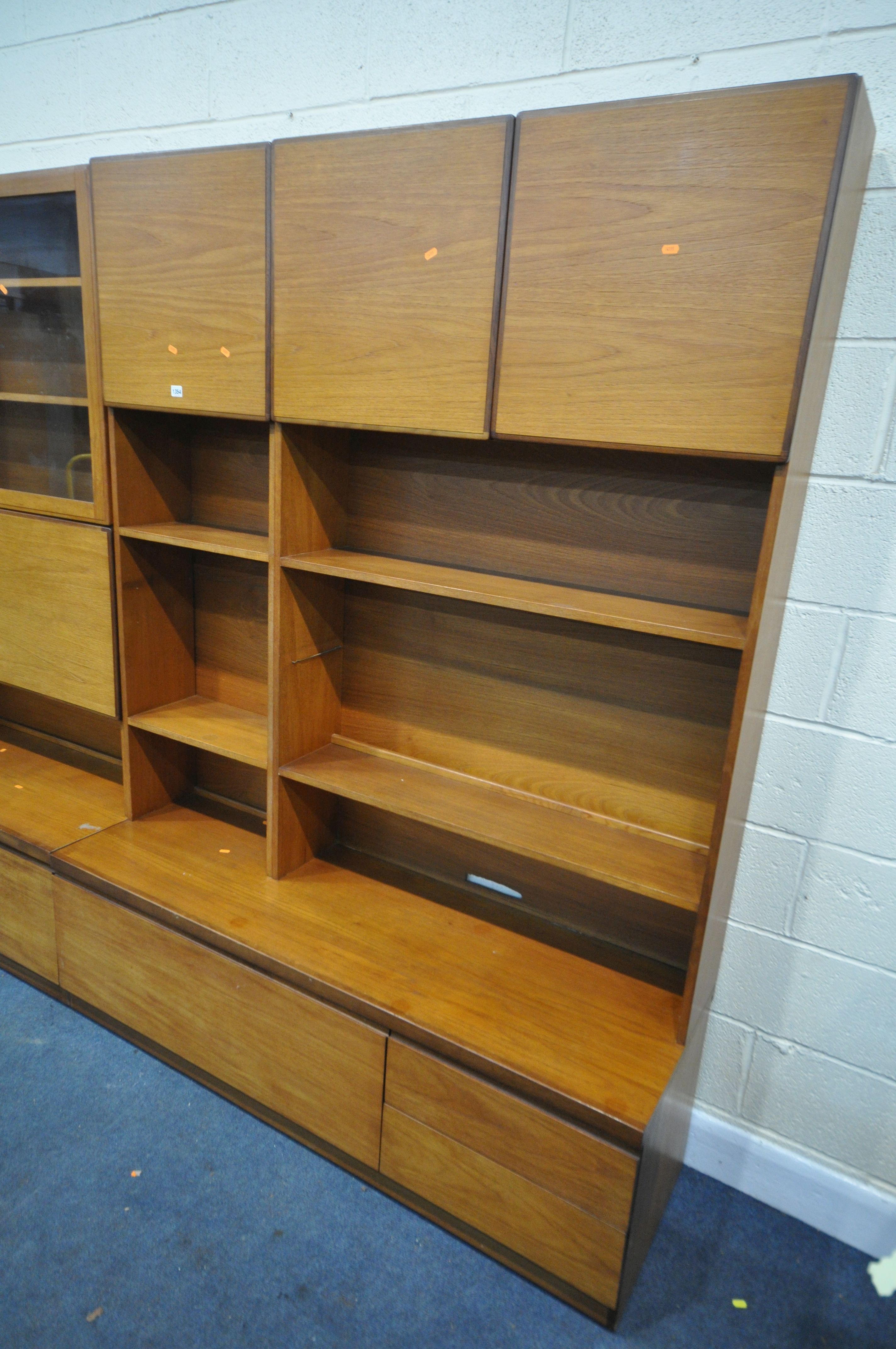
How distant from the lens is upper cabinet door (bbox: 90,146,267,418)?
5.00 ft

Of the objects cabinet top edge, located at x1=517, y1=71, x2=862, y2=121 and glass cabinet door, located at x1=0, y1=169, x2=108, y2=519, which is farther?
glass cabinet door, located at x1=0, y1=169, x2=108, y2=519

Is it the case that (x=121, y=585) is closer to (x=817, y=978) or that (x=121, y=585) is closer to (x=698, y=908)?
A: (x=698, y=908)

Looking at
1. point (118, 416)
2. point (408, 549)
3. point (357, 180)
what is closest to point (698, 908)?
point (408, 549)

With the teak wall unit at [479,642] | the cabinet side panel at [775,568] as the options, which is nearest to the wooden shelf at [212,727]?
the teak wall unit at [479,642]

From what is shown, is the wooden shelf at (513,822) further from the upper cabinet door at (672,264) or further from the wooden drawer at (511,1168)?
the upper cabinet door at (672,264)

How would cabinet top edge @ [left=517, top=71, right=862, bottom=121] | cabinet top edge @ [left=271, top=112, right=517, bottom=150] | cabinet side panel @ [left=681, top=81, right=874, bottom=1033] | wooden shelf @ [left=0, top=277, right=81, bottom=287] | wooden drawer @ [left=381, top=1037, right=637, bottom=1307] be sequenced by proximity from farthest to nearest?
wooden shelf @ [left=0, top=277, right=81, bottom=287] < wooden drawer @ [left=381, top=1037, right=637, bottom=1307] < cabinet top edge @ [left=271, top=112, right=517, bottom=150] < cabinet side panel @ [left=681, top=81, right=874, bottom=1033] < cabinet top edge @ [left=517, top=71, right=862, bottom=121]

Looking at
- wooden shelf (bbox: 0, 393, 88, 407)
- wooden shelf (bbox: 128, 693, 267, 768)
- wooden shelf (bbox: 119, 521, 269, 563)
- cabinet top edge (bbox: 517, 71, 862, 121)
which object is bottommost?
wooden shelf (bbox: 128, 693, 267, 768)

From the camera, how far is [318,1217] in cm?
158

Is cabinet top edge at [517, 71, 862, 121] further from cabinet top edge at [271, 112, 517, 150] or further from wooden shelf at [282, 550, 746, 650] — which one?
wooden shelf at [282, 550, 746, 650]

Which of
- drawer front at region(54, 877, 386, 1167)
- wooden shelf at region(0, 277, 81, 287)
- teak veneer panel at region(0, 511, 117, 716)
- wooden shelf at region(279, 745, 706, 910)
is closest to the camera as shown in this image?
wooden shelf at region(279, 745, 706, 910)

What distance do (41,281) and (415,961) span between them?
1.76 meters

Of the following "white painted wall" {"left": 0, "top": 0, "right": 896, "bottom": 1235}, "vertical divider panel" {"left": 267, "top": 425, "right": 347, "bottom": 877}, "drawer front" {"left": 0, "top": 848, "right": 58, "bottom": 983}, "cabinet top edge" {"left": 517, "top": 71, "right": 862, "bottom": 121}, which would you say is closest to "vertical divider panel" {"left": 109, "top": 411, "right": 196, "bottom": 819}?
"drawer front" {"left": 0, "top": 848, "right": 58, "bottom": 983}

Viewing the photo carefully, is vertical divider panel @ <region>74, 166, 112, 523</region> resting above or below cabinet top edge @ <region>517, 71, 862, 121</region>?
below

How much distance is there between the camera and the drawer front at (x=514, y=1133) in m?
1.32
